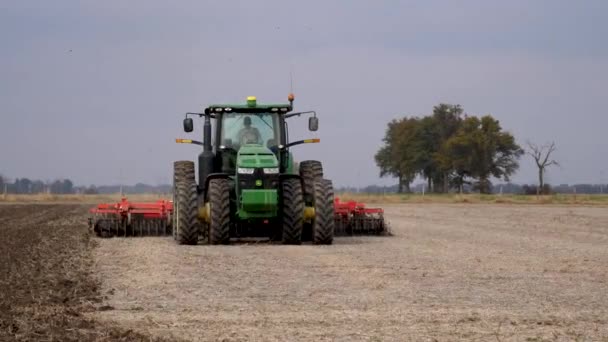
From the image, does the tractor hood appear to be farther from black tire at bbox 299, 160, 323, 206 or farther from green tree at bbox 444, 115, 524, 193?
green tree at bbox 444, 115, 524, 193

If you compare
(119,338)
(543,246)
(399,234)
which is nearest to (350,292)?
(119,338)

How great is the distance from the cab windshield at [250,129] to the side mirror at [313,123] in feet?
2.89

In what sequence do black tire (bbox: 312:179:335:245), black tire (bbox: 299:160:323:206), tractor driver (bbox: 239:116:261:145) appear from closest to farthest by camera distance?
black tire (bbox: 312:179:335:245)
black tire (bbox: 299:160:323:206)
tractor driver (bbox: 239:116:261:145)

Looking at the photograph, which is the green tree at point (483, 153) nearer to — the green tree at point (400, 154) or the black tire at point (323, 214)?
the green tree at point (400, 154)

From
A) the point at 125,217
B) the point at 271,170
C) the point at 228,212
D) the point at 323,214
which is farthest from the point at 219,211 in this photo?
the point at 125,217

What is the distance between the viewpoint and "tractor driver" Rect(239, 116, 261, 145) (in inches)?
773

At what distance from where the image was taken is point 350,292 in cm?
1113

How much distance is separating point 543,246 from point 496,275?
6213 mm

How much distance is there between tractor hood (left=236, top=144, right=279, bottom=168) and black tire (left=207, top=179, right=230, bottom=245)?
1.71 ft

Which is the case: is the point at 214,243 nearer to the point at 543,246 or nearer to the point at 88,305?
the point at 543,246

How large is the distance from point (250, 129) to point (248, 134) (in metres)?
0.11

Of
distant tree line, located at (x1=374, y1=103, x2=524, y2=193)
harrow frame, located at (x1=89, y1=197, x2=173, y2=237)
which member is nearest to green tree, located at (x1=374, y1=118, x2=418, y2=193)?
distant tree line, located at (x1=374, y1=103, x2=524, y2=193)

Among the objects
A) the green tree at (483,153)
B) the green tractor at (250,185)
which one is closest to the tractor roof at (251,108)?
Result: the green tractor at (250,185)

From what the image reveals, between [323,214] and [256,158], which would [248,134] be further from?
[323,214]
